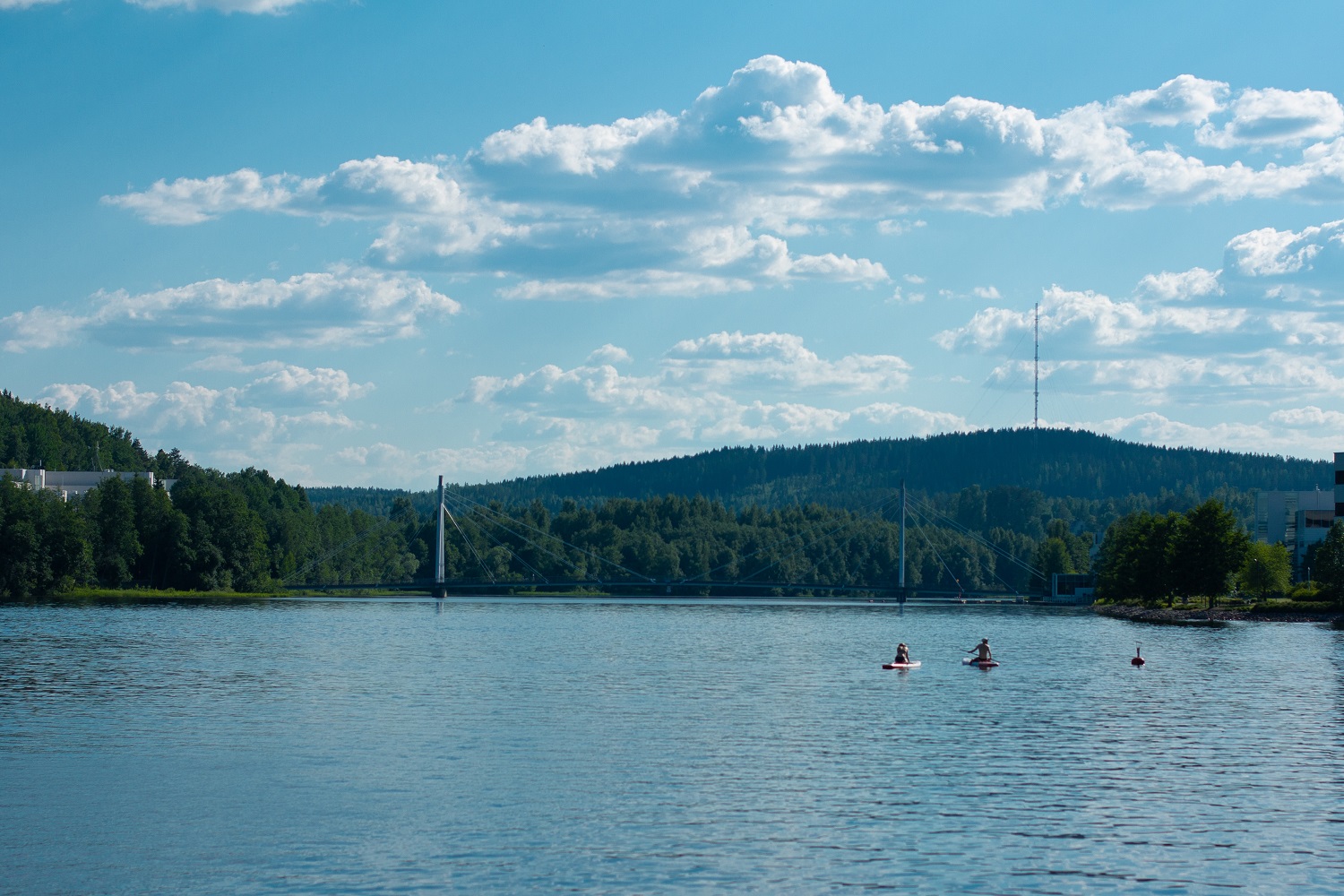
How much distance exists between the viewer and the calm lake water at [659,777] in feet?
70.6

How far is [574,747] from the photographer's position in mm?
33844

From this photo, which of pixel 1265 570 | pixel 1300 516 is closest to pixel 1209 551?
pixel 1265 570

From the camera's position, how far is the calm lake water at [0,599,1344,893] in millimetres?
21516

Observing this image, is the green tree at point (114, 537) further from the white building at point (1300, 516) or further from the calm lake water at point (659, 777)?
the white building at point (1300, 516)

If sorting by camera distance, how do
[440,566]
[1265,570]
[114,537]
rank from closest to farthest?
[1265,570] < [114,537] < [440,566]

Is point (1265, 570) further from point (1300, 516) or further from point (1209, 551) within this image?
point (1300, 516)

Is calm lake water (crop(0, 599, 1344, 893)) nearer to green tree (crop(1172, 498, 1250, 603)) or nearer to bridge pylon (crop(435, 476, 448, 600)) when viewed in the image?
green tree (crop(1172, 498, 1250, 603))

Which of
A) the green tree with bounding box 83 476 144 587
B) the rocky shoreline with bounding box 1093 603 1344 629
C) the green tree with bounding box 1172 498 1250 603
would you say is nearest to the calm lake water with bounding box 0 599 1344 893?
the rocky shoreline with bounding box 1093 603 1344 629

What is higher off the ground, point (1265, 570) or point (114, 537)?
point (114, 537)

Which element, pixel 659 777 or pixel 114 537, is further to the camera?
pixel 114 537

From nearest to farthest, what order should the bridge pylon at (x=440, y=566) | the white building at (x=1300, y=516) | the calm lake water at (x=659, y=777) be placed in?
the calm lake water at (x=659, y=777), the white building at (x=1300, y=516), the bridge pylon at (x=440, y=566)

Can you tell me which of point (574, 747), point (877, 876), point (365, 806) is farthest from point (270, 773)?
point (877, 876)

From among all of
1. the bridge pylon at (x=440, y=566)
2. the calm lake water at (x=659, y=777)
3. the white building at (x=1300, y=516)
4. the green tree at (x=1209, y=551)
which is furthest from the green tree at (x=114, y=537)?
the white building at (x=1300, y=516)

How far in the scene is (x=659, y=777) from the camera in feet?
97.5
